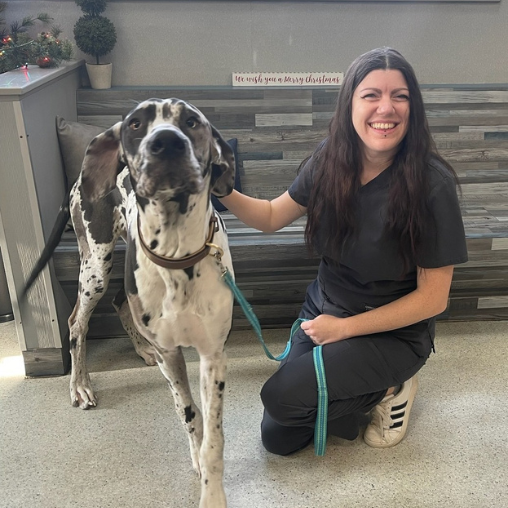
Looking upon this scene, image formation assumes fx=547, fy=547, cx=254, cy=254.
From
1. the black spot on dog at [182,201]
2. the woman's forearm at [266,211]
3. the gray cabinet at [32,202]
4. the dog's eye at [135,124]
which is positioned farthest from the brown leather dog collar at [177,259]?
the gray cabinet at [32,202]

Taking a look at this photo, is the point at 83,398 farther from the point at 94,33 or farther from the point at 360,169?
the point at 94,33

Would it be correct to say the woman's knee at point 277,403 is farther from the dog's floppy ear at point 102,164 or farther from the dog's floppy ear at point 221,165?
the dog's floppy ear at point 102,164

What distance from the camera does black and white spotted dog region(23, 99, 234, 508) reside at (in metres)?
1.22

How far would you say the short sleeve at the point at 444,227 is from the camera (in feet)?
5.26

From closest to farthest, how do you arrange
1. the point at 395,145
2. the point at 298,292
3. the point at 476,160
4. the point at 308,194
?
the point at 395,145 < the point at 308,194 < the point at 298,292 < the point at 476,160

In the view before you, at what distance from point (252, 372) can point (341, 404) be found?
1.95 feet

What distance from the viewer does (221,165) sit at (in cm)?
144

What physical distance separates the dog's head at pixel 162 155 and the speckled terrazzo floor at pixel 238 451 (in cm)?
90

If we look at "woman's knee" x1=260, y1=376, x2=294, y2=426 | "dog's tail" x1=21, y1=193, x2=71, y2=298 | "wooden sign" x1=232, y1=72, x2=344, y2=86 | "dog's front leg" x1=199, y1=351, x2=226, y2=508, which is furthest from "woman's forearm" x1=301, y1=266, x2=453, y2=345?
"wooden sign" x1=232, y1=72, x2=344, y2=86

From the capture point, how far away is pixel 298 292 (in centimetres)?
250

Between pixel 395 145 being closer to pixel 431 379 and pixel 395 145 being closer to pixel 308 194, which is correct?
pixel 308 194

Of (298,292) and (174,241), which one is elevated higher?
(174,241)

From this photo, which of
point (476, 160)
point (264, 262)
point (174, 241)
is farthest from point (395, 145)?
point (476, 160)

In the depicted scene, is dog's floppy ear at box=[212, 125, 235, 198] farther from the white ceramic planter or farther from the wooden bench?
the white ceramic planter
